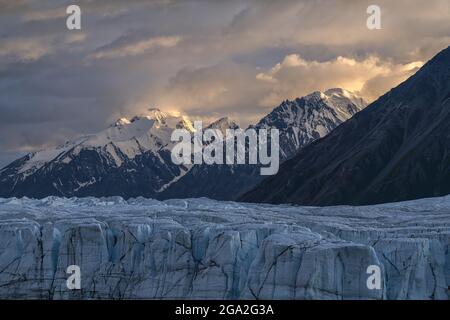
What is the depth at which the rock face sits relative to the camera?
6981 centimetres

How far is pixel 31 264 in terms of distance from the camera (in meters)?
88.0

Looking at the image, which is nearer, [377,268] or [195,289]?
[377,268]

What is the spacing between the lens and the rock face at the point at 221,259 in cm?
6981

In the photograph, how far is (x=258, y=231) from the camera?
280ft

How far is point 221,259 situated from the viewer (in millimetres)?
78938

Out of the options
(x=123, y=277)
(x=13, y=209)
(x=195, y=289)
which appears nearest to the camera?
(x=195, y=289)
